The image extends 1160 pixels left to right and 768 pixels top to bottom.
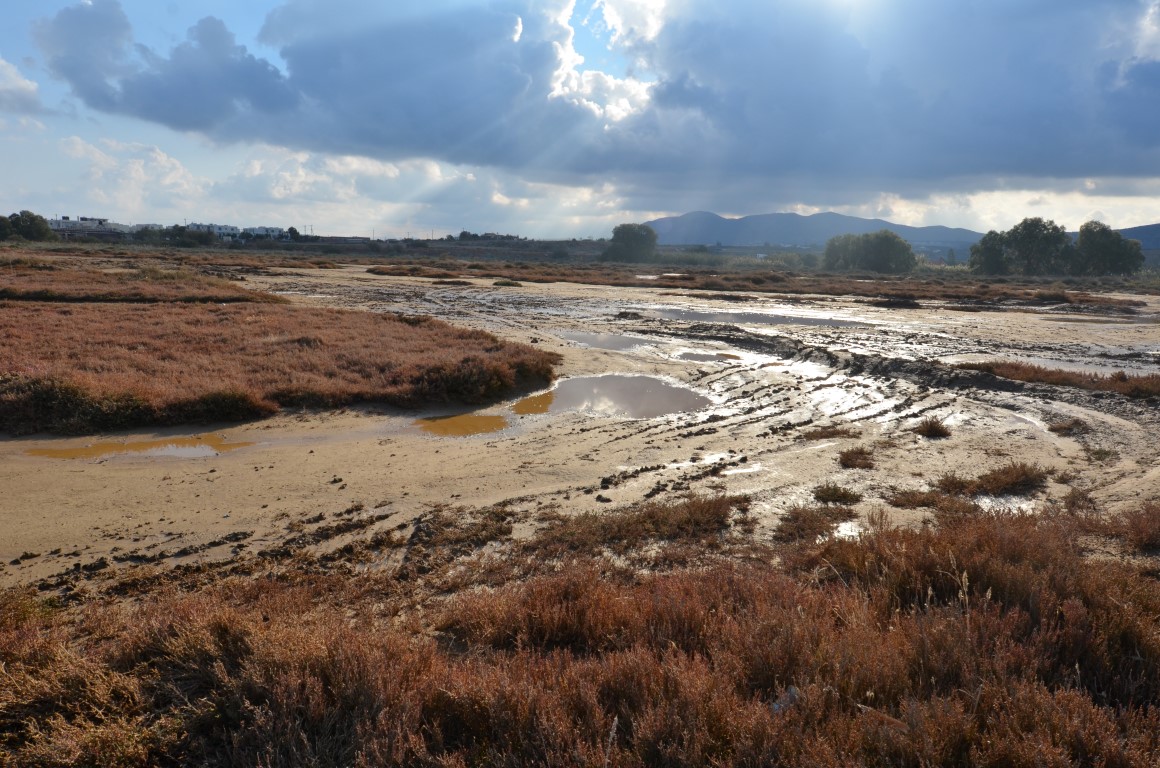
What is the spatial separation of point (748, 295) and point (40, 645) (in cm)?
5017

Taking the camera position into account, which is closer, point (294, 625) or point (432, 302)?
point (294, 625)

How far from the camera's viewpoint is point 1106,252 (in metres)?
91.3

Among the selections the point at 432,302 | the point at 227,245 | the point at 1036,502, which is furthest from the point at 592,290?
the point at 227,245

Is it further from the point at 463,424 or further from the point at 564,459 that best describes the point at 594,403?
the point at 564,459

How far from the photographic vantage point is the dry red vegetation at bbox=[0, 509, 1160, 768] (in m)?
3.53

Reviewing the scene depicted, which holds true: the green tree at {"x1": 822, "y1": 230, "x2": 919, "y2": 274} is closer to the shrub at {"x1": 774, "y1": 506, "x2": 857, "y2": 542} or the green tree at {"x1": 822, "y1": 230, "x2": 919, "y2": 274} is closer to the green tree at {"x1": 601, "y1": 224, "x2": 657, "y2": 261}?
the green tree at {"x1": 601, "y1": 224, "x2": 657, "y2": 261}

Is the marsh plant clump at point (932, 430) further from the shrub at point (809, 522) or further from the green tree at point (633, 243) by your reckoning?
the green tree at point (633, 243)

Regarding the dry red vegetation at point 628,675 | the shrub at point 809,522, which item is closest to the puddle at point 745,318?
the shrub at point 809,522

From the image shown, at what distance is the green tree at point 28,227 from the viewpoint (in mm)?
111812

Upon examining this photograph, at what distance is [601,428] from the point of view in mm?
13289

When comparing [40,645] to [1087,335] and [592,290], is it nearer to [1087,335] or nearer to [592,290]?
[1087,335]

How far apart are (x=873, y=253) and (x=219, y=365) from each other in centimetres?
11412

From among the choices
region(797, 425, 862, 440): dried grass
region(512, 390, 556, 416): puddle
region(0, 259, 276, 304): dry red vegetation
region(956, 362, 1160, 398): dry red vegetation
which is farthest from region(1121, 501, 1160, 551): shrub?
region(0, 259, 276, 304): dry red vegetation

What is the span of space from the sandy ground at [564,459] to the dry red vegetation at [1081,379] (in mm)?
839
